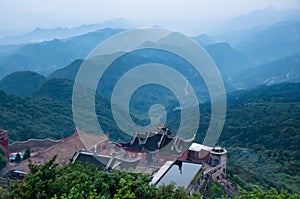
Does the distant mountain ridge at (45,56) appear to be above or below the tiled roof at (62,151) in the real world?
above

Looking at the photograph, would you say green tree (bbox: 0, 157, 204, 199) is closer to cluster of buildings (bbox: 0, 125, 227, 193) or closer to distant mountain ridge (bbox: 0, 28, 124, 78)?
cluster of buildings (bbox: 0, 125, 227, 193)

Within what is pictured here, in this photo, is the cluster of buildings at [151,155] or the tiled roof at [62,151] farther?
the tiled roof at [62,151]

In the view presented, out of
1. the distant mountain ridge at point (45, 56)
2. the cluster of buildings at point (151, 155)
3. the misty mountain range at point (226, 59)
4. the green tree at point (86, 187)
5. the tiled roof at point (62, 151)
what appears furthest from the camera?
the distant mountain ridge at point (45, 56)

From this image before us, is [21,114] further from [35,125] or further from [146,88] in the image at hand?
[146,88]

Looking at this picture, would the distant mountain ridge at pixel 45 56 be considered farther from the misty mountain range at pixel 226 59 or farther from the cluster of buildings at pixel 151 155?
the cluster of buildings at pixel 151 155

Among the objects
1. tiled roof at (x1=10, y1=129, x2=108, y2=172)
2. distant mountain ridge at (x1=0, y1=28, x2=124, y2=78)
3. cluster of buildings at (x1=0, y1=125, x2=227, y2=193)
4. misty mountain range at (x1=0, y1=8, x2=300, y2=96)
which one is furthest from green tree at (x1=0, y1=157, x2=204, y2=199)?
distant mountain ridge at (x1=0, y1=28, x2=124, y2=78)

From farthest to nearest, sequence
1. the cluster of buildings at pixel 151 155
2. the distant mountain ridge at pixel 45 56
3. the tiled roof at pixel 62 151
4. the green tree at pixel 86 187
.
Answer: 1. the distant mountain ridge at pixel 45 56
2. the tiled roof at pixel 62 151
3. the cluster of buildings at pixel 151 155
4. the green tree at pixel 86 187

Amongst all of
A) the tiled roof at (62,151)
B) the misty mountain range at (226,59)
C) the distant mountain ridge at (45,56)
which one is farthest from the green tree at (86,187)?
the distant mountain ridge at (45,56)

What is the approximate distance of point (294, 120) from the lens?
3338cm

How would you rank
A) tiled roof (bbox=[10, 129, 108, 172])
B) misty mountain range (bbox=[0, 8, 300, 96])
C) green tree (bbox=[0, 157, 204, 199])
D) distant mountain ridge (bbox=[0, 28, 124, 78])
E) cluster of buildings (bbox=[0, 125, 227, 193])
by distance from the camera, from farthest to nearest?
distant mountain ridge (bbox=[0, 28, 124, 78])
misty mountain range (bbox=[0, 8, 300, 96])
tiled roof (bbox=[10, 129, 108, 172])
cluster of buildings (bbox=[0, 125, 227, 193])
green tree (bbox=[0, 157, 204, 199])

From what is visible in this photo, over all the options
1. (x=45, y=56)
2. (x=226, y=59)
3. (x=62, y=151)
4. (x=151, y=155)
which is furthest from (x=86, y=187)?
(x=226, y=59)

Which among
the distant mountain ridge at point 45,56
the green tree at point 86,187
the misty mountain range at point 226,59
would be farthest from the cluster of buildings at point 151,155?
the distant mountain ridge at point 45,56

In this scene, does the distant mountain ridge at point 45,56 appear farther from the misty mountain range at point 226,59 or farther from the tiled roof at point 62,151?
the tiled roof at point 62,151

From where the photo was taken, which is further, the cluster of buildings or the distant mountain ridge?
the distant mountain ridge
